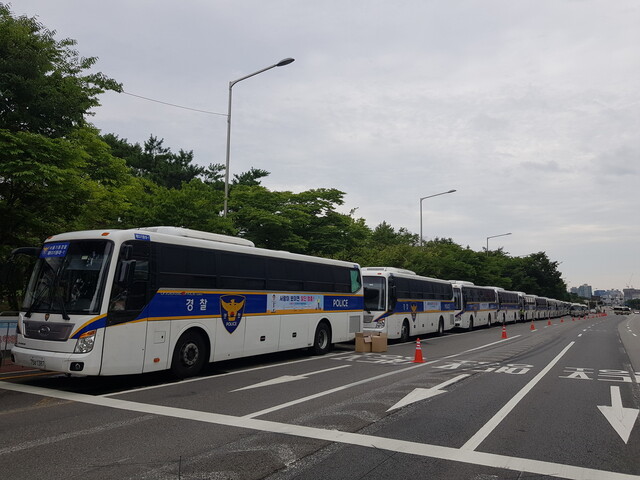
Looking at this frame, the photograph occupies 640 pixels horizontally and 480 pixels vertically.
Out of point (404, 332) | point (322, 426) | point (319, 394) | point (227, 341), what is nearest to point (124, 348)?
point (227, 341)

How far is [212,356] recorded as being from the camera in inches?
459

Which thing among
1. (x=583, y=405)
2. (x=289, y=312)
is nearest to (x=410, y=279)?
(x=289, y=312)

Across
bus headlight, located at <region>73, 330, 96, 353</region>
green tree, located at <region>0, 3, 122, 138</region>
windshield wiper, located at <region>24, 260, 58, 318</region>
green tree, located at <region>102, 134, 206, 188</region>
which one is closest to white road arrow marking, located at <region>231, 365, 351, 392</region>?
bus headlight, located at <region>73, 330, 96, 353</region>

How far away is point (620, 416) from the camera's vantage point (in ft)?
26.2

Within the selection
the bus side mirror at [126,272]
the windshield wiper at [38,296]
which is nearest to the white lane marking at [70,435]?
the bus side mirror at [126,272]

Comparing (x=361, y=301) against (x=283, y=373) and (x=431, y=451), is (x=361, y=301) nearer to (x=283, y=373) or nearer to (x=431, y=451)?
(x=283, y=373)

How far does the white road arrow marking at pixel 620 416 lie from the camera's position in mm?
7035

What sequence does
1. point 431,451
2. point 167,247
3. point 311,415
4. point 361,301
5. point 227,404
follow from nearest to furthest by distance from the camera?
point 431,451, point 311,415, point 227,404, point 167,247, point 361,301

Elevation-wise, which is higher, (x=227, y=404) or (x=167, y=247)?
(x=167, y=247)

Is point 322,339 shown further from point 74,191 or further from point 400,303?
point 74,191

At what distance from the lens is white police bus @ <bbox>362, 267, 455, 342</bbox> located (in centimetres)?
2083

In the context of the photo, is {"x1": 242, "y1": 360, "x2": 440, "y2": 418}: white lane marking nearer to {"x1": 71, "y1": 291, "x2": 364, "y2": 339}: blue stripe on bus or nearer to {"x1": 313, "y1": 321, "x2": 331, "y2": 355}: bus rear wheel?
{"x1": 71, "y1": 291, "x2": 364, "y2": 339}: blue stripe on bus

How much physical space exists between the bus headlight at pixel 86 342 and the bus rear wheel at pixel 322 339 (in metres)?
8.10

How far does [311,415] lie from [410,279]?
1689 cm
